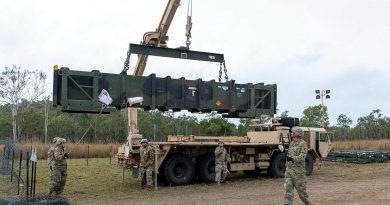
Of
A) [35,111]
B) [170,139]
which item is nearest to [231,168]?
[170,139]

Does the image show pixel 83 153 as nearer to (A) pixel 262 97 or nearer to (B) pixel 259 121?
(B) pixel 259 121

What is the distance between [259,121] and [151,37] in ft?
17.3

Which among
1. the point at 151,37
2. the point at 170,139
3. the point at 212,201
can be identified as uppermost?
the point at 151,37

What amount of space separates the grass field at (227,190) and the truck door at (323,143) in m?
0.88

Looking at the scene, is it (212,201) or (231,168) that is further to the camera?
(231,168)

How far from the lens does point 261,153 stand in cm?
1686

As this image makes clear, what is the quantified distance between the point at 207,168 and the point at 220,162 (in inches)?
24.4

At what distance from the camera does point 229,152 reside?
16109 millimetres

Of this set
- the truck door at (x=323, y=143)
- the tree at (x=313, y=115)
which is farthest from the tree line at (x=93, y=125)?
the truck door at (x=323, y=143)

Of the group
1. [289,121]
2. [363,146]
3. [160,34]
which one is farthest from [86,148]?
[363,146]

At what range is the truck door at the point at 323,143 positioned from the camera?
728 inches

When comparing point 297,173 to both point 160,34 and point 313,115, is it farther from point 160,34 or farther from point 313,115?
point 313,115

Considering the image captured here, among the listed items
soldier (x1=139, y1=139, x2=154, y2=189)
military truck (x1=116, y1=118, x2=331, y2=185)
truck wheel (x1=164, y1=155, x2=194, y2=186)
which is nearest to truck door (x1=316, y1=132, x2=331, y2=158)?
military truck (x1=116, y1=118, x2=331, y2=185)

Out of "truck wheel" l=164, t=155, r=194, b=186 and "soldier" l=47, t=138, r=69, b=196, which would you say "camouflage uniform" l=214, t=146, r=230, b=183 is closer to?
"truck wheel" l=164, t=155, r=194, b=186
